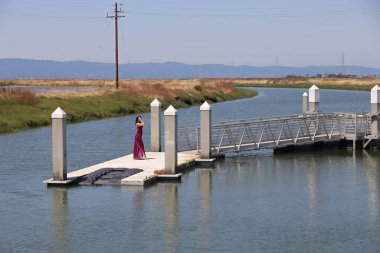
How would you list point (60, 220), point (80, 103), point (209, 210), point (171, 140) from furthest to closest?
point (80, 103) < point (171, 140) < point (209, 210) < point (60, 220)

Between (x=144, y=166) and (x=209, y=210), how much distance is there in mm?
7067

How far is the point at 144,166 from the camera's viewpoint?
92.7 feet

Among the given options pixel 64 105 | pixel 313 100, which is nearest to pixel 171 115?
pixel 313 100

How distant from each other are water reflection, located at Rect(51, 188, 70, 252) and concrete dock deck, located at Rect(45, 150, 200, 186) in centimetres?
137

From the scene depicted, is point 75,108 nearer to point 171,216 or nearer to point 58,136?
point 58,136

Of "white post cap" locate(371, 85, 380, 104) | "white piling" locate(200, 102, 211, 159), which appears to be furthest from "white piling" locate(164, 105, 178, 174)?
"white post cap" locate(371, 85, 380, 104)

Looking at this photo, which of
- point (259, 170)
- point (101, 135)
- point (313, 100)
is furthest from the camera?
point (101, 135)

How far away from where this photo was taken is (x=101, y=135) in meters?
45.1

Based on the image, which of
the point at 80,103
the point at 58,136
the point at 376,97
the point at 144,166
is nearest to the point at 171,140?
the point at 144,166

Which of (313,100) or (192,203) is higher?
(313,100)

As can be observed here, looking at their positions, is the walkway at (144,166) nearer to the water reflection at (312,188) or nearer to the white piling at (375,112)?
the water reflection at (312,188)

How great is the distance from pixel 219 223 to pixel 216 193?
4.78 metres

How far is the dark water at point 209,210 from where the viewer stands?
58.6ft

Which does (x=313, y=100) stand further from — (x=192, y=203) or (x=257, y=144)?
(x=192, y=203)
